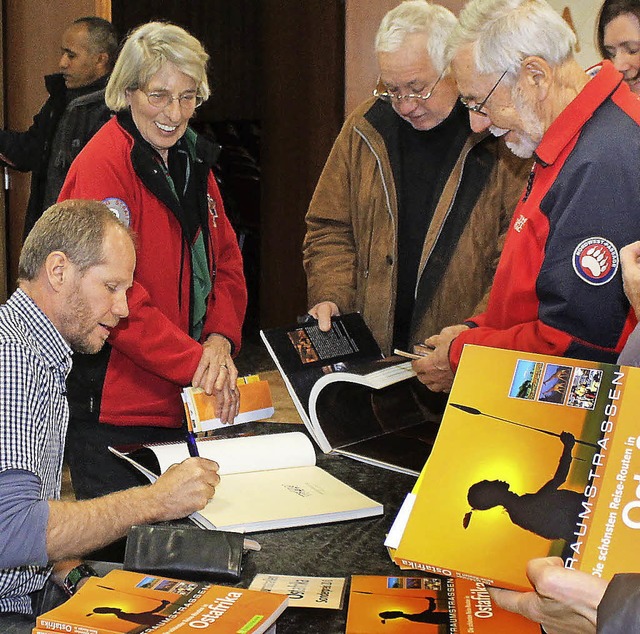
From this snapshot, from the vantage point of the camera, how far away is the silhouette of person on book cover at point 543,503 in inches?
46.0

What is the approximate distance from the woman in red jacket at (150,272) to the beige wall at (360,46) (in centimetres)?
258

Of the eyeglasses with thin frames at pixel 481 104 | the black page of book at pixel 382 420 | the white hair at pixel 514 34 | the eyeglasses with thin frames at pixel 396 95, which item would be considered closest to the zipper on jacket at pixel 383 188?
the eyeglasses with thin frames at pixel 396 95

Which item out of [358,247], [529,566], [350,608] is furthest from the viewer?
[358,247]

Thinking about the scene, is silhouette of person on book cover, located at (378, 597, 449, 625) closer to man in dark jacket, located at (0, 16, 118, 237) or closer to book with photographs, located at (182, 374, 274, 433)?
book with photographs, located at (182, 374, 274, 433)

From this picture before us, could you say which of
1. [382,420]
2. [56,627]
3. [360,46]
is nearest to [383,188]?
[382,420]

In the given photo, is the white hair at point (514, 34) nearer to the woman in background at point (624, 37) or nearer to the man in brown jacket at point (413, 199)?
the man in brown jacket at point (413, 199)

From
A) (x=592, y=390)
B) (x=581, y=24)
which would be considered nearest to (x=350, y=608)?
(x=592, y=390)

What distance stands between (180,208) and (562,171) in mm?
1106

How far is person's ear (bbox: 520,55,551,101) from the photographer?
1845mm

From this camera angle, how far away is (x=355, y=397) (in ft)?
7.63

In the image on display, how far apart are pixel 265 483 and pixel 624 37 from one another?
6.04 feet

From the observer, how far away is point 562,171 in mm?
1799

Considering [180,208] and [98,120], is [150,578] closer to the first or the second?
[180,208]

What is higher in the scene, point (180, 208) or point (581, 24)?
point (581, 24)
